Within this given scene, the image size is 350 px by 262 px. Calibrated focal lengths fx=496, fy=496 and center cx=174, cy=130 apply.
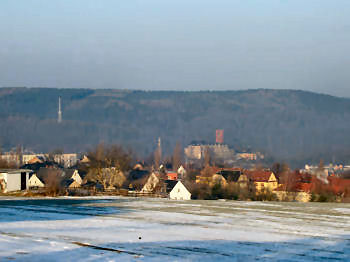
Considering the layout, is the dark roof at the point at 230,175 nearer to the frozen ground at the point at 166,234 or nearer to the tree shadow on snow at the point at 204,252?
the frozen ground at the point at 166,234

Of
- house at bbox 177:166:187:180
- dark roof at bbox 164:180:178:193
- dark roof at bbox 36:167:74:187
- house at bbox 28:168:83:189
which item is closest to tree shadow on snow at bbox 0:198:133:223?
dark roof at bbox 164:180:178:193

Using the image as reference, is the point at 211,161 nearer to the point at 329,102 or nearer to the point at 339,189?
the point at 339,189

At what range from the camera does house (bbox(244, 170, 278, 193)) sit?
46.6 metres

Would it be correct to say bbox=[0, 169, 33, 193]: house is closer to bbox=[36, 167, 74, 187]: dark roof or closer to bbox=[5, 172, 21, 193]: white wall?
bbox=[5, 172, 21, 193]: white wall

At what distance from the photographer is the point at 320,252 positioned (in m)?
12.0

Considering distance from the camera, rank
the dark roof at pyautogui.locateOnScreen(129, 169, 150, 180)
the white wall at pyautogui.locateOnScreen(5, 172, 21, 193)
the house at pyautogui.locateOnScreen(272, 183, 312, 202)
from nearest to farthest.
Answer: the white wall at pyautogui.locateOnScreen(5, 172, 21, 193) < the house at pyautogui.locateOnScreen(272, 183, 312, 202) < the dark roof at pyautogui.locateOnScreen(129, 169, 150, 180)

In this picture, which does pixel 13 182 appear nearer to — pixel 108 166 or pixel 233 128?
pixel 108 166

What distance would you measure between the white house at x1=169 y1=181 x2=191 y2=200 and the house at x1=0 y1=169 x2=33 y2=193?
15.9m

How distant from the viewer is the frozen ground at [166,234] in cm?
1100

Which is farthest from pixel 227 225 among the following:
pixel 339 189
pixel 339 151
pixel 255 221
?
pixel 339 151

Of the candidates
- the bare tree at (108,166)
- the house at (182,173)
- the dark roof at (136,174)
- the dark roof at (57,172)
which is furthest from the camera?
the dark roof at (136,174)

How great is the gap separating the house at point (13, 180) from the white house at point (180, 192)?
15868mm

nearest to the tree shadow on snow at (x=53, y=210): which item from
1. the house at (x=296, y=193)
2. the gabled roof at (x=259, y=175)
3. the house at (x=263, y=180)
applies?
the house at (x=296, y=193)

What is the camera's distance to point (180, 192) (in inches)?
1875
